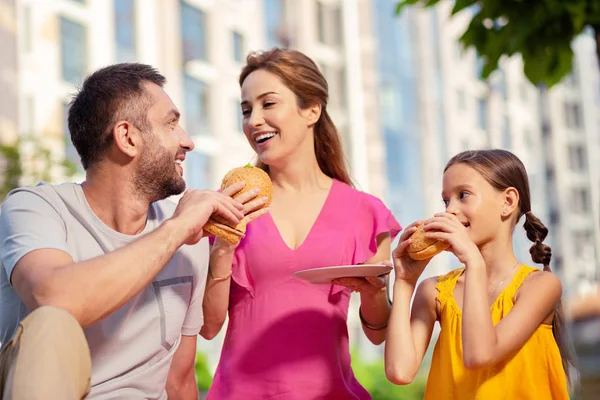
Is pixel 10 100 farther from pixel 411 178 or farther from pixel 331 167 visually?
pixel 411 178

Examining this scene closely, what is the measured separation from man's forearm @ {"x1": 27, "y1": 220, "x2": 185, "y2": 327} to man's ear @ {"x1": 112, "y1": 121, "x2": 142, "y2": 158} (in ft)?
1.58

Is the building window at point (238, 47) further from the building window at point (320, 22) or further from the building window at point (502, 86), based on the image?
the building window at point (502, 86)

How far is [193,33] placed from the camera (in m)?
21.0

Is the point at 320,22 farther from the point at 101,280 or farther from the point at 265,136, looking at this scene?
the point at 101,280

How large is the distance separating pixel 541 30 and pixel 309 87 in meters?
2.10

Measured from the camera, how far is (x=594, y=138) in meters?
44.7

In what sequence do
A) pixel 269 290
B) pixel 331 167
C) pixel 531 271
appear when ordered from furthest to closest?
pixel 331 167 → pixel 269 290 → pixel 531 271

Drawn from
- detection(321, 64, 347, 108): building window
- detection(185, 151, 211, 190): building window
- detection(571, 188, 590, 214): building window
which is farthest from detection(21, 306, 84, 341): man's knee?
detection(571, 188, 590, 214): building window

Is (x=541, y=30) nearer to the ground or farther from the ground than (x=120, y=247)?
farther from the ground

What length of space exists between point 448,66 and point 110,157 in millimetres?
31785

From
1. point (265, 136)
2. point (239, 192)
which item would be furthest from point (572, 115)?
point (239, 192)

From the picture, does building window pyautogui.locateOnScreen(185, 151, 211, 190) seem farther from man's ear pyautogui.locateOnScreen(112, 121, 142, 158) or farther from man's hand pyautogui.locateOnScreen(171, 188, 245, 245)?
man's hand pyautogui.locateOnScreen(171, 188, 245, 245)

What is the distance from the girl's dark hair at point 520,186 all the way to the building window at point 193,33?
17.9 meters

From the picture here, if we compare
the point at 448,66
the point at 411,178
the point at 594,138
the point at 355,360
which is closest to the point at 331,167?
the point at 355,360
